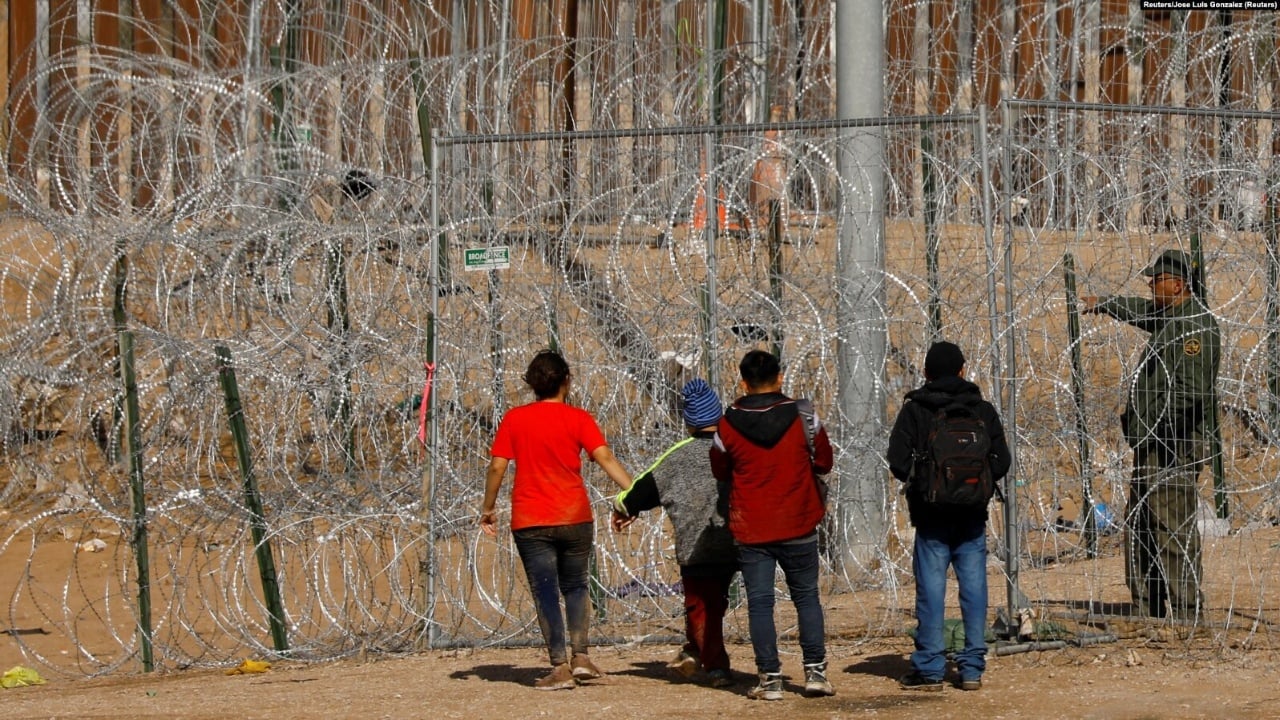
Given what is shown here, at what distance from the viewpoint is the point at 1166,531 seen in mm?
7125

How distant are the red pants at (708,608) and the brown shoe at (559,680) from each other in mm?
489

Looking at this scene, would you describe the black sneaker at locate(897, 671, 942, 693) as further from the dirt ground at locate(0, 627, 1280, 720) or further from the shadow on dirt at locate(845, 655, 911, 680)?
the shadow on dirt at locate(845, 655, 911, 680)

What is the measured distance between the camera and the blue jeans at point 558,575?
673 cm

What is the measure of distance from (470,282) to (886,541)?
214cm

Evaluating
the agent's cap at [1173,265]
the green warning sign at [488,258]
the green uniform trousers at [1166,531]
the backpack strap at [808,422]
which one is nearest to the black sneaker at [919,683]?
the backpack strap at [808,422]

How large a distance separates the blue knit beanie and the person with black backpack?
681 mm

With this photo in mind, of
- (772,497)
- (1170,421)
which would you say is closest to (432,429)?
(772,497)

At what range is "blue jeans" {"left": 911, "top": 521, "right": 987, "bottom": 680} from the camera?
6441 mm

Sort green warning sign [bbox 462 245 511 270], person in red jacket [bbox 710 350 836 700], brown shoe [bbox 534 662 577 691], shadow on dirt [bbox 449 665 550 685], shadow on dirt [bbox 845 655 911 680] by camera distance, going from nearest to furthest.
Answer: person in red jacket [bbox 710 350 836 700] < brown shoe [bbox 534 662 577 691] < shadow on dirt [bbox 845 655 911 680] < shadow on dirt [bbox 449 665 550 685] < green warning sign [bbox 462 245 511 270]

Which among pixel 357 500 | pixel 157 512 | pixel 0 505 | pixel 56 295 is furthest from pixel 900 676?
pixel 0 505

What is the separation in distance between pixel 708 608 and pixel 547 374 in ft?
3.48

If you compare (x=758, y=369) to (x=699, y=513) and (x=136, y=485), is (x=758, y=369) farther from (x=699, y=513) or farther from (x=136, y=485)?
(x=136, y=485)

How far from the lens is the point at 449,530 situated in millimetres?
7840

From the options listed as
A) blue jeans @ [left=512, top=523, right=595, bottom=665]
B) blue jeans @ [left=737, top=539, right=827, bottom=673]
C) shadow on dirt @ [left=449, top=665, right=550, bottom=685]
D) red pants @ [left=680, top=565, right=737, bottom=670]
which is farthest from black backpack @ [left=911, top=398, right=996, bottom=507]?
shadow on dirt @ [left=449, top=665, right=550, bottom=685]
